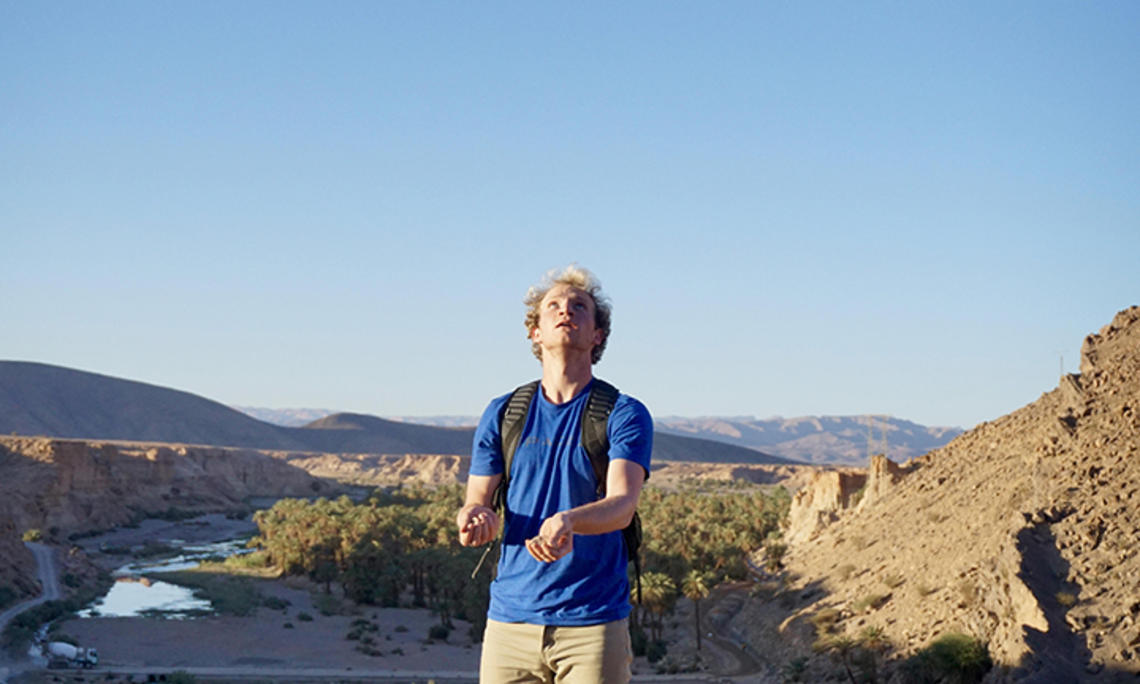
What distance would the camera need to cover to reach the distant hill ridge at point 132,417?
6132 inches

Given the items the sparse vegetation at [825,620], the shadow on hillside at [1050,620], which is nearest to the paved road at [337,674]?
the sparse vegetation at [825,620]

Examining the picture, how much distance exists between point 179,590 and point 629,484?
5505 cm

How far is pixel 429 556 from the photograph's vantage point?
51656mm

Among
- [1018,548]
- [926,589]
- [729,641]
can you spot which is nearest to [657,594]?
[729,641]

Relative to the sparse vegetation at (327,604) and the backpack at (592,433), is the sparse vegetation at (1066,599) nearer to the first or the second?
the backpack at (592,433)

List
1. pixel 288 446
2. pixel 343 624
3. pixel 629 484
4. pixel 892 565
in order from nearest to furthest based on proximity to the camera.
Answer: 1. pixel 629 484
2. pixel 892 565
3. pixel 343 624
4. pixel 288 446

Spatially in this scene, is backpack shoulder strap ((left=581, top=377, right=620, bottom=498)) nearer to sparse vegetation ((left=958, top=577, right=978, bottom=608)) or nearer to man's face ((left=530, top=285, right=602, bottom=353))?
man's face ((left=530, top=285, right=602, bottom=353))

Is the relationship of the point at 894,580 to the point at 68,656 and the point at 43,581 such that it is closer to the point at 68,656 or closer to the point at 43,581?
the point at 68,656

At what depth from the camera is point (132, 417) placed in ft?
555

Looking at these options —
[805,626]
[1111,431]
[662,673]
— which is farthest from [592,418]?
[662,673]

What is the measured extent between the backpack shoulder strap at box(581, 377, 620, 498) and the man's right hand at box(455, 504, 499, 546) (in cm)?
40

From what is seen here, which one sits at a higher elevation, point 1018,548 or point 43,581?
point 1018,548

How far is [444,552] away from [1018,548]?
103 ft

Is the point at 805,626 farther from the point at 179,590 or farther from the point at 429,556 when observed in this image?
the point at 179,590
